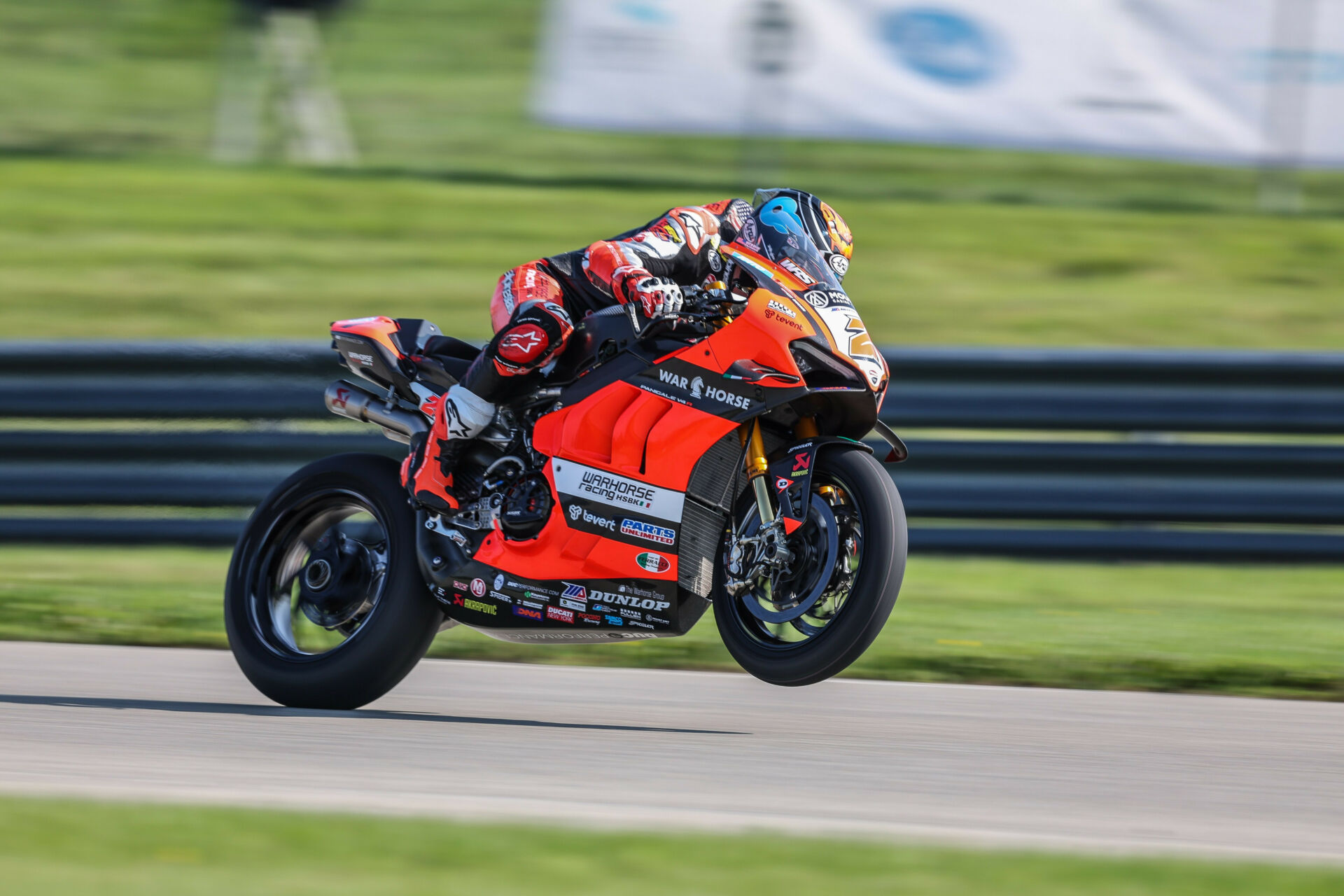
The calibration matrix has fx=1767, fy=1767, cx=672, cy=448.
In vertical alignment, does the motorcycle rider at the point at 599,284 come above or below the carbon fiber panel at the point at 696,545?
above

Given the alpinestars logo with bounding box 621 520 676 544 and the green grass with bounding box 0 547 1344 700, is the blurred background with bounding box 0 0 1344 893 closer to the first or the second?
the green grass with bounding box 0 547 1344 700

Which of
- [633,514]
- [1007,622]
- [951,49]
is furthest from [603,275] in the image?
[951,49]

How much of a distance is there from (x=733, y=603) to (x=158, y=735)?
1.65 m

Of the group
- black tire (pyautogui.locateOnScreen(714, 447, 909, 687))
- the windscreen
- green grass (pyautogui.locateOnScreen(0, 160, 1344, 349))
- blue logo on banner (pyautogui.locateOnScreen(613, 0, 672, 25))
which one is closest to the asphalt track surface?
black tire (pyautogui.locateOnScreen(714, 447, 909, 687))

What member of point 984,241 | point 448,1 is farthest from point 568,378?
point 448,1

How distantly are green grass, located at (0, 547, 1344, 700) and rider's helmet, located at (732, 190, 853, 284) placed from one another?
1.78m

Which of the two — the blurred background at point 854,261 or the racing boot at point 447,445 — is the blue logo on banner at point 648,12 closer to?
the blurred background at point 854,261

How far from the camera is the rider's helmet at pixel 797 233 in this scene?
5.12 m

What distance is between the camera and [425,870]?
3406 millimetres

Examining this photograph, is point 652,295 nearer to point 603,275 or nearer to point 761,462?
point 603,275

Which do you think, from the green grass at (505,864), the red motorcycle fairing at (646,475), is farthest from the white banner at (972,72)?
the green grass at (505,864)

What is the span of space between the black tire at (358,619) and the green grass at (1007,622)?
46.8 inches

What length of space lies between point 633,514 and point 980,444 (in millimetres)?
3368

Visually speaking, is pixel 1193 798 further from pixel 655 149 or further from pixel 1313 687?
pixel 655 149
